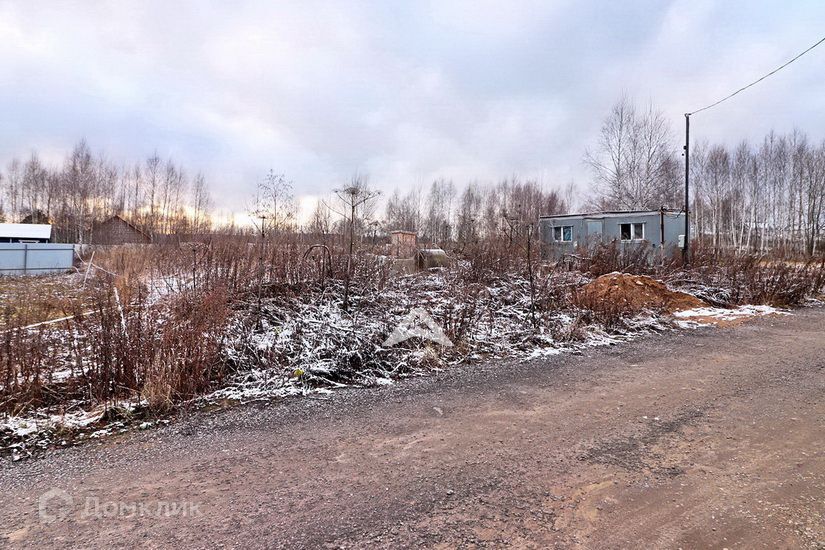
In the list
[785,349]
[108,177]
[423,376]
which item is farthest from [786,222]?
[108,177]

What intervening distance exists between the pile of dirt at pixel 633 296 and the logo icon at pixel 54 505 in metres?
7.80

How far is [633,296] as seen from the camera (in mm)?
9172

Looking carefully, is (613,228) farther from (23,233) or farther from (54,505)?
(23,233)

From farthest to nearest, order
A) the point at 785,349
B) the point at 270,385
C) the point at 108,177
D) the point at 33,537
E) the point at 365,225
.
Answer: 1. the point at 108,177
2. the point at 365,225
3. the point at 785,349
4. the point at 270,385
5. the point at 33,537

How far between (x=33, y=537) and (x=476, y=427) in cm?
273

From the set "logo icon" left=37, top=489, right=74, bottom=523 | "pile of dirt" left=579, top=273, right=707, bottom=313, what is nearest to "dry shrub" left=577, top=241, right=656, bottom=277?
"pile of dirt" left=579, top=273, right=707, bottom=313

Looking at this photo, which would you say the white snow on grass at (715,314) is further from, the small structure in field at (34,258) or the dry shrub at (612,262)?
the small structure in field at (34,258)

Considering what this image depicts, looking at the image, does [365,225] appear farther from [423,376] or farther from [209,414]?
[209,414]

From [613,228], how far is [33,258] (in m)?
29.3

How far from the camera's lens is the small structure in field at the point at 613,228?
63.4 ft

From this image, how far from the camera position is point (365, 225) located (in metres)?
10.1

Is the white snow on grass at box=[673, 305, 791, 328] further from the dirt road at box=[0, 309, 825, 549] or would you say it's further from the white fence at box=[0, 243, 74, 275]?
the white fence at box=[0, 243, 74, 275]

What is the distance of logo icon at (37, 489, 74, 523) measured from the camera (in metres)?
2.11

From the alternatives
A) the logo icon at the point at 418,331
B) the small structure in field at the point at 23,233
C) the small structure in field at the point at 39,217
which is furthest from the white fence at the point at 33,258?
the small structure in field at the point at 39,217
